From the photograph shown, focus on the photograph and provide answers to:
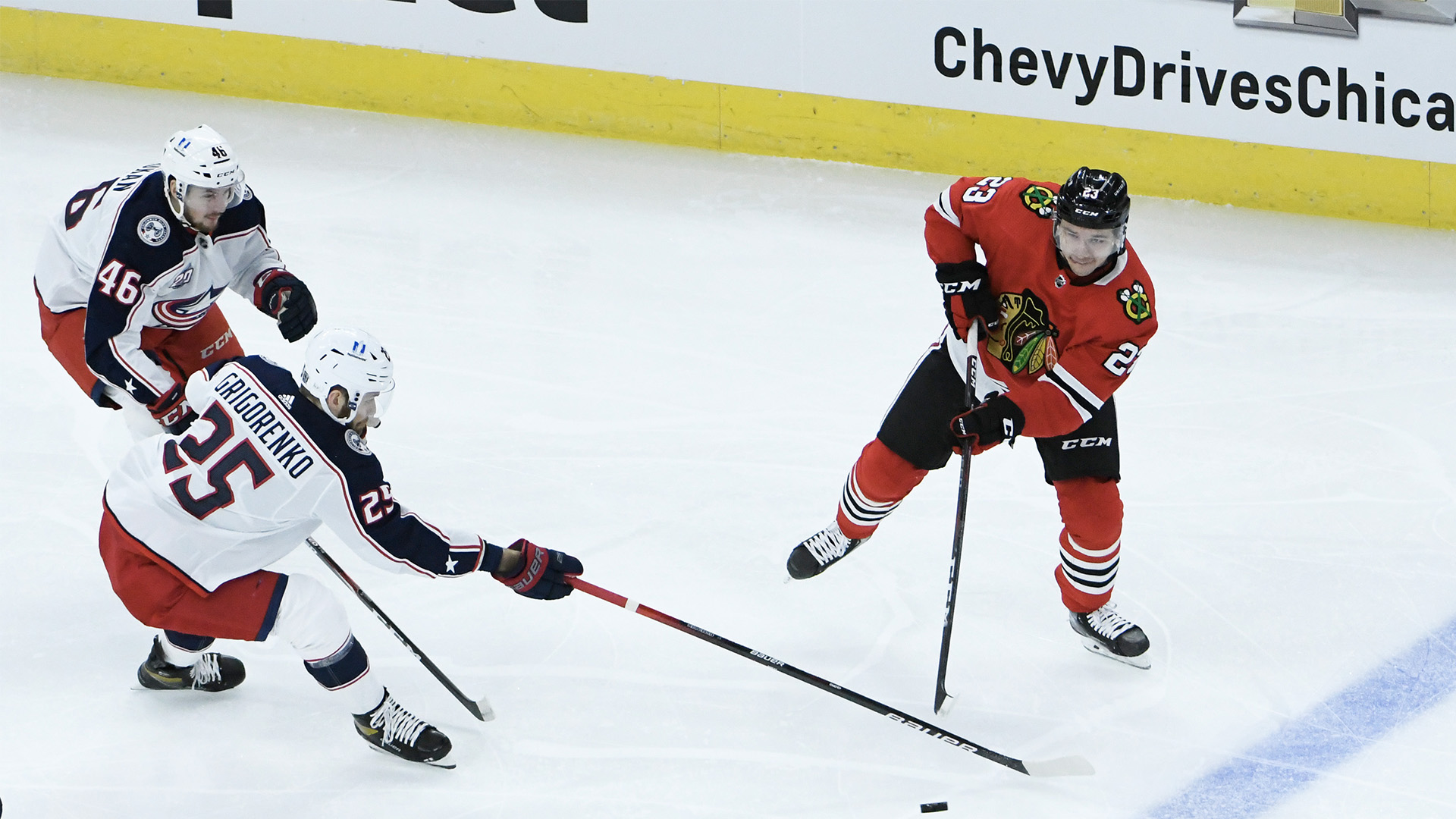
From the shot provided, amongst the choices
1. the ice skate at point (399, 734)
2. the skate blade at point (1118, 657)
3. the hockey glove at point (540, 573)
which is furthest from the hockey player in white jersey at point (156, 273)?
the skate blade at point (1118, 657)

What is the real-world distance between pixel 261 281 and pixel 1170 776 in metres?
2.15

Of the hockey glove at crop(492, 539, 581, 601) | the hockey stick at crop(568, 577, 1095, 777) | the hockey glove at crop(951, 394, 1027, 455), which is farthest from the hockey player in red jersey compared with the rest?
the hockey glove at crop(492, 539, 581, 601)

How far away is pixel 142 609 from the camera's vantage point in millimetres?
2709

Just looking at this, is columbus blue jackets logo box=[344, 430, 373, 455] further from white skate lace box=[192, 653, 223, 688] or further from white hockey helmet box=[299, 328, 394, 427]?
white skate lace box=[192, 653, 223, 688]

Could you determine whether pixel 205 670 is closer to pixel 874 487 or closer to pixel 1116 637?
pixel 874 487

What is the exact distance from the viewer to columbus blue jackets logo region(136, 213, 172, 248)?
3.13 metres

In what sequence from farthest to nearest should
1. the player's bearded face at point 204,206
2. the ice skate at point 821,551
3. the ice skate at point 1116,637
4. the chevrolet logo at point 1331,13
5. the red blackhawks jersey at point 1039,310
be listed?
1. the chevrolet logo at point 1331,13
2. the ice skate at point 821,551
3. the ice skate at point 1116,637
4. the player's bearded face at point 204,206
5. the red blackhawks jersey at point 1039,310

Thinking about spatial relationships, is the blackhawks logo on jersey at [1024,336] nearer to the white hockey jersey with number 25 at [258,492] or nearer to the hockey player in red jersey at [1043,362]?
the hockey player in red jersey at [1043,362]

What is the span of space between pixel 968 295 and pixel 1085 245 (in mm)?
326

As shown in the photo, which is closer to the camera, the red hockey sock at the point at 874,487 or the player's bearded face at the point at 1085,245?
the player's bearded face at the point at 1085,245

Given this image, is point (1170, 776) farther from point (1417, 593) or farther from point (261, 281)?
point (261, 281)

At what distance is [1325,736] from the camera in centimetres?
303

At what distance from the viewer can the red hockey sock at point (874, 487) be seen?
129 inches

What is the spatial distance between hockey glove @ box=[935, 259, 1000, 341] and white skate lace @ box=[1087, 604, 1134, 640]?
25.6 inches
